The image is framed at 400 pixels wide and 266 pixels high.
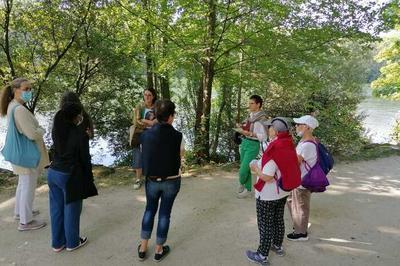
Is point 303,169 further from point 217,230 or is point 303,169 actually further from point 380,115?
point 380,115

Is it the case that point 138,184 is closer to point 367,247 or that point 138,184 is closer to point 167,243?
point 167,243

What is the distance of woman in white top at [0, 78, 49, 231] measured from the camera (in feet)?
13.2

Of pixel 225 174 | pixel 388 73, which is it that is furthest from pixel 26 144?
pixel 388 73

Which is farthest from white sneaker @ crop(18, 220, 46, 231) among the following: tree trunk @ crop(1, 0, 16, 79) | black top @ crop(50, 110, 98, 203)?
tree trunk @ crop(1, 0, 16, 79)

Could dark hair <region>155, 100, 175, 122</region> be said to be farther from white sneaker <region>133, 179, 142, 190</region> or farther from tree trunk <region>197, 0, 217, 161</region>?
tree trunk <region>197, 0, 217, 161</region>

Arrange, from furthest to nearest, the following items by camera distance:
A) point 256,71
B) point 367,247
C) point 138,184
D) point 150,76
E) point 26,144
→ point 150,76 → point 256,71 → point 138,184 → point 26,144 → point 367,247

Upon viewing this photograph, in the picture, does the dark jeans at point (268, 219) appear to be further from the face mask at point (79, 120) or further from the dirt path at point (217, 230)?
the face mask at point (79, 120)

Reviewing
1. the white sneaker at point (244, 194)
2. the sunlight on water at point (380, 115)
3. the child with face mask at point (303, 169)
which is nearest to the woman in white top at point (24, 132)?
the white sneaker at point (244, 194)

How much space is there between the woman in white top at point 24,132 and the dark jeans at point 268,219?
2.72 meters

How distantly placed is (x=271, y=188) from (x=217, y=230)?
52.7 inches

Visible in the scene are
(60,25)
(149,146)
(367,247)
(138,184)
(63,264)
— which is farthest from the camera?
(60,25)

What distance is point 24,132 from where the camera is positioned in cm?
405

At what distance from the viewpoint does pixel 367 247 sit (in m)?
3.90

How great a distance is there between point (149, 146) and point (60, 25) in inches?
253
